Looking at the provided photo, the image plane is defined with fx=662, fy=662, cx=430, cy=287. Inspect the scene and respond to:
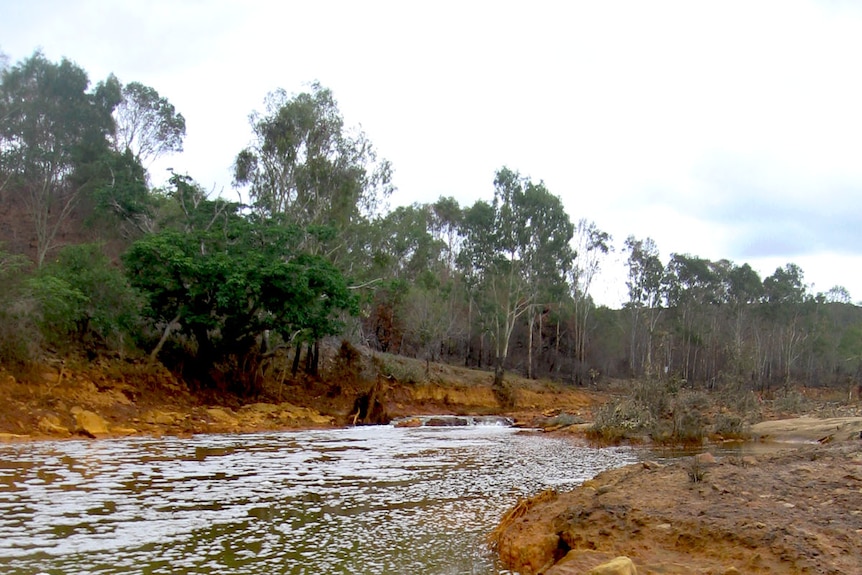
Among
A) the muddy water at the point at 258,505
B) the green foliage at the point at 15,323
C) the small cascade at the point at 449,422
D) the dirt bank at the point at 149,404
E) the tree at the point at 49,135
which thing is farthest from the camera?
the tree at the point at 49,135

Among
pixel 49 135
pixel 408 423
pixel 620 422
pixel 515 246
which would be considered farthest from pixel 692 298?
pixel 49 135

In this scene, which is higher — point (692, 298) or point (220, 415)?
point (692, 298)

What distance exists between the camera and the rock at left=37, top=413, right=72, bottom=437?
16.9 meters

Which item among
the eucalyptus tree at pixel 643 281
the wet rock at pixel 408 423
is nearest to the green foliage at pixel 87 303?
the wet rock at pixel 408 423

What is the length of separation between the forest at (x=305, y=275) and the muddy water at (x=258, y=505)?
28.2 ft

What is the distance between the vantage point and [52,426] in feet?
56.4

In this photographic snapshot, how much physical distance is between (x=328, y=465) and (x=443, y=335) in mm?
38056

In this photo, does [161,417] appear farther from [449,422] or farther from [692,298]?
[692,298]

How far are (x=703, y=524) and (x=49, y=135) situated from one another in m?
51.4

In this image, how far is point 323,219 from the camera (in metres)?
35.8

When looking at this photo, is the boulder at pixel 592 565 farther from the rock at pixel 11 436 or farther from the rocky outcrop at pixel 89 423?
the rocky outcrop at pixel 89 423

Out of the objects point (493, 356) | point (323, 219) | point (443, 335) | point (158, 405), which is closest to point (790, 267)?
point (493, 356)

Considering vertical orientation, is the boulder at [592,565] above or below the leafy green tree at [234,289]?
below

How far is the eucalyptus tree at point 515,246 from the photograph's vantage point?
50.4 meters
